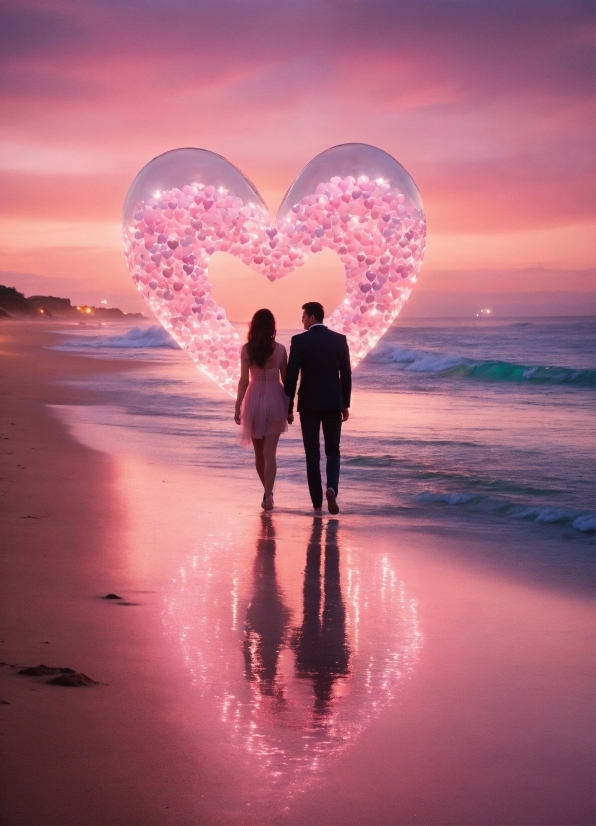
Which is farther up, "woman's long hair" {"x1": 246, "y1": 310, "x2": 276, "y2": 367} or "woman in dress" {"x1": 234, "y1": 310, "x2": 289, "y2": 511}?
"woman's long hair" {"x1": 246, "y1": 310, "x2": 276, "y2": 367}

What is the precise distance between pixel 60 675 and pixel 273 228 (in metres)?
4.67

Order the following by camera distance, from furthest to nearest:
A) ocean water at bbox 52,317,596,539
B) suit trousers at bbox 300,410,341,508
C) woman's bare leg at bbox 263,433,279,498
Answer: ocean water at bbox 52,317,596,539 < woman's bare leg at bbox 263,433,279,498 < suit trousers at bbox 300,410,341,508

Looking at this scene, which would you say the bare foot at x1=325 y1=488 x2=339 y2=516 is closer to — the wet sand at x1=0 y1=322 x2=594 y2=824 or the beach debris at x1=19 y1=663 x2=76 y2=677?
the wet sand at x1=0 y1=322 x2=594 y2=824

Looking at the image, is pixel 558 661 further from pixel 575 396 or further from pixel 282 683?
pixel 575 396

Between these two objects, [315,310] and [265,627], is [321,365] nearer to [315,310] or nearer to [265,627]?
[315,310]

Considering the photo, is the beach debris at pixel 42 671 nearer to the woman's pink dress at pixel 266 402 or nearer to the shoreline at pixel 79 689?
the shoreline at pixel 79 689

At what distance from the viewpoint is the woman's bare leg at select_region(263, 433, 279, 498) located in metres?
7.59

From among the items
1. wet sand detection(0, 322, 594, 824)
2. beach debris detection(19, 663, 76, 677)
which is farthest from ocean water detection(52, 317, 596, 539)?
beach debris detection(19, 663, 76, 677)

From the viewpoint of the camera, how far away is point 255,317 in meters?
7.39

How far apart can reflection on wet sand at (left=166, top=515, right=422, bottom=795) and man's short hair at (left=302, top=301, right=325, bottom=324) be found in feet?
5.42

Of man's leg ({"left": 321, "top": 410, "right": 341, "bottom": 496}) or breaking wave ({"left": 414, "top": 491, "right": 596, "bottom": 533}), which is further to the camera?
breaking wave ({"left": 414, "top": 491, "right": 596, "bottom": 533})

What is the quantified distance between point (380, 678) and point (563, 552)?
3136mm

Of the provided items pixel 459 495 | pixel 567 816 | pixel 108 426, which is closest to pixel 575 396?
pixel 108 426

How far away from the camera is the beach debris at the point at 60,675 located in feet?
12.8
